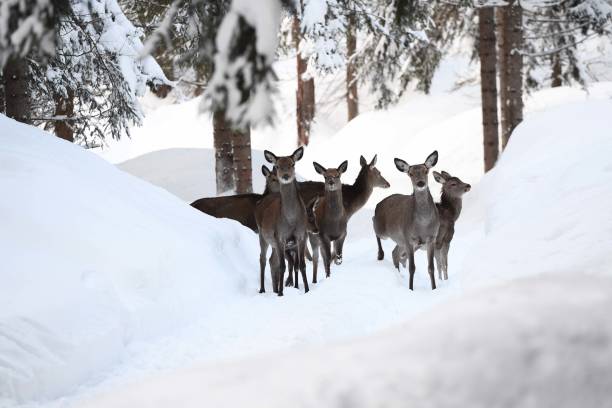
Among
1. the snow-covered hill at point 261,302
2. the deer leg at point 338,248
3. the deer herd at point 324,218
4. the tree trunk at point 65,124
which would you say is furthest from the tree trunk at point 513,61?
the tree trunk at point 65,124

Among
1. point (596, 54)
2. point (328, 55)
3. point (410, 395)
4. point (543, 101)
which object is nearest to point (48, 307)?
point (410, 395)

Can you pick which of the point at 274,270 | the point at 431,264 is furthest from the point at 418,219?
the point at 274,270

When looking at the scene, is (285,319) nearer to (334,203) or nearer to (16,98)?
(334,203)

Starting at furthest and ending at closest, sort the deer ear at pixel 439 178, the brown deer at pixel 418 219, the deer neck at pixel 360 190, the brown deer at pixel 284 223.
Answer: the deer neck at pixel 360 190 → the deer ear at pixel 439 178 → the brown deer at pixel 418 219 → the brown deer at pixel 284 223

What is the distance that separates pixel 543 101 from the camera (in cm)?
2800

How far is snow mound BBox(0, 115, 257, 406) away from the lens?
6281 mm

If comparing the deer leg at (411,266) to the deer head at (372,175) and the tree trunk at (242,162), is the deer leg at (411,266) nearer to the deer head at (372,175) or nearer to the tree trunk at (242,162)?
the deer head at (372,175)

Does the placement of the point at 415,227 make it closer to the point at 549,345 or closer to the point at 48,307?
the point at 48,307

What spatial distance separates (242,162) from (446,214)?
521 cm

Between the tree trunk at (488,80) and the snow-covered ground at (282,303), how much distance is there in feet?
14.6

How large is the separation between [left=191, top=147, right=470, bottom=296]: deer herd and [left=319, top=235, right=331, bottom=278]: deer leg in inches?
0.6

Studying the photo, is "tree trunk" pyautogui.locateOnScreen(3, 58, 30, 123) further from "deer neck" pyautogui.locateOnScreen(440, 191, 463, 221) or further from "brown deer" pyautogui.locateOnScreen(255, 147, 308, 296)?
"deer neck" pyautogui.locateOnScreen(440, 191, 463, 221)

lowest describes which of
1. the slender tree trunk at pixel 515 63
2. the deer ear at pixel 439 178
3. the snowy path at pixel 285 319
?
the snowy path at pixel 285 319

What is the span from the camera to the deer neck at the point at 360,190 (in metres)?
14.7
